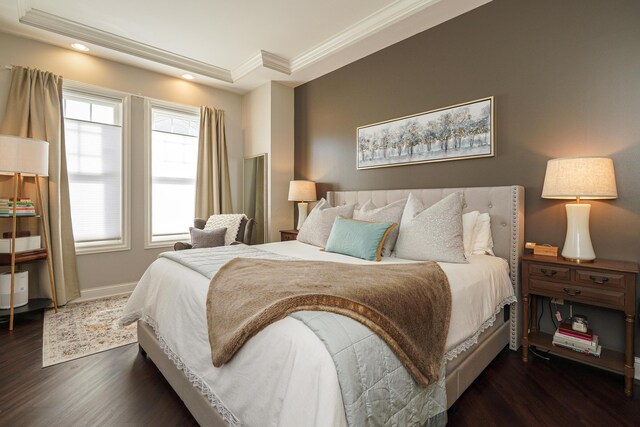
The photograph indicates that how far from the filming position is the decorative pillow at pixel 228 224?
3.65 metres

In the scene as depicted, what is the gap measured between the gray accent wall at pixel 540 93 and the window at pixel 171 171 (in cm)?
271

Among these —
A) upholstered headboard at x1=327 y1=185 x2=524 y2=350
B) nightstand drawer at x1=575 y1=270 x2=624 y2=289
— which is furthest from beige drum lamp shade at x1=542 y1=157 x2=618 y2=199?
nightstand drawer at x1=575 y1=270 x2=624 y2=289

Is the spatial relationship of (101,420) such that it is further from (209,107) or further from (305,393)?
(209,107)

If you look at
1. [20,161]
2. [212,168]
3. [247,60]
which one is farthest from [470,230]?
[20,161]

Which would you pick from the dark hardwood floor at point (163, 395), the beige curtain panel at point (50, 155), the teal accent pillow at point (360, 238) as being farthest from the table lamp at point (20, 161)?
the teal accent pillow at point (360, 238)

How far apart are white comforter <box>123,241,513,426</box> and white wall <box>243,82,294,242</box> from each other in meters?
2.04

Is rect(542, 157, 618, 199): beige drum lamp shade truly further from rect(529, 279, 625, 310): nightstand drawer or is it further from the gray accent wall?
rect(529, 279, 625, 310): nightstand drawer

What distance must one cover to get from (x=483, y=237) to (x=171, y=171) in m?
3.87

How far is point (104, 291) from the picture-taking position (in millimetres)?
3676

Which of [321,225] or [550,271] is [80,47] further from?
[550,271]

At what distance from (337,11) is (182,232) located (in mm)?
3346

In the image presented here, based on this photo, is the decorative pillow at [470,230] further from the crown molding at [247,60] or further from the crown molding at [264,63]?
the crown molding at [264,63]

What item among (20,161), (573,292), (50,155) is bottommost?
(573,292)

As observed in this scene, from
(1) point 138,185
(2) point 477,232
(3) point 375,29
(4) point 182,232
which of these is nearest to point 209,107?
Result: (1) point 138,185
